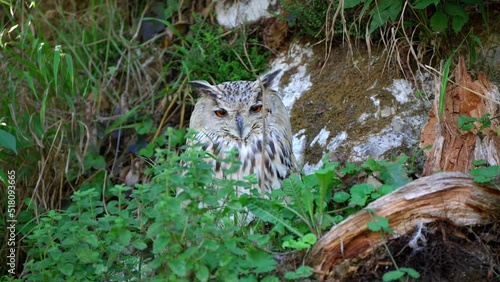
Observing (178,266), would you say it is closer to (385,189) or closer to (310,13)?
(385,189)

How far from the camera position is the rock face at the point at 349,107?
13.1ft

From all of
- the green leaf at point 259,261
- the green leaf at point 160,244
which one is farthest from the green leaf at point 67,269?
the green leaf at point 259,261

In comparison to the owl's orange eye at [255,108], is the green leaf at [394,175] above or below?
below

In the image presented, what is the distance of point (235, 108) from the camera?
3.80m

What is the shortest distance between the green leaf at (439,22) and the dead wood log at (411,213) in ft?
3.78

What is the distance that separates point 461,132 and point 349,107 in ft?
3.20

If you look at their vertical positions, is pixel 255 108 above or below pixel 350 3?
below

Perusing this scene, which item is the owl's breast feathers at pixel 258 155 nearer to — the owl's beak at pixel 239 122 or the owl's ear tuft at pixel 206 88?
the owl's beak at pixel 239 122

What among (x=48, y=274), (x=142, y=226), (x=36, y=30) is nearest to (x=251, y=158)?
(x=142, y=226)

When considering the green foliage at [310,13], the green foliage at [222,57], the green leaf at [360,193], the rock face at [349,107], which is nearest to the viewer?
the green leaf at [360,193]

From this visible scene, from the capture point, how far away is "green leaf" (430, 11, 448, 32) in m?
3.80

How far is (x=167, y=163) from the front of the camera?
2.79 meters

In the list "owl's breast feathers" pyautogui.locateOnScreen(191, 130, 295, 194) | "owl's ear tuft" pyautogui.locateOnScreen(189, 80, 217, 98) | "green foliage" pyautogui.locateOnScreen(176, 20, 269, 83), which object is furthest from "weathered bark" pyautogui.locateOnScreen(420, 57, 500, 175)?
"green foliage" pyautogui.locateOnScreen(176, 20, 269, 83)

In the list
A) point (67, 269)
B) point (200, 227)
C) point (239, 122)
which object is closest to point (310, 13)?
point (239, 122)
